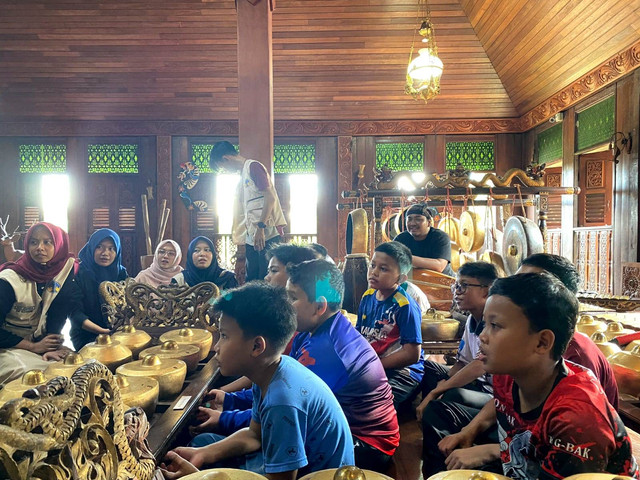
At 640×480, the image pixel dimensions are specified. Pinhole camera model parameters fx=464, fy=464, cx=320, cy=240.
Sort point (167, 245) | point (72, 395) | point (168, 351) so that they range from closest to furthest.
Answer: point (72, 395) < point (168, 351) < point (167, 245)

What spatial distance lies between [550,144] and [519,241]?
378 centimetres

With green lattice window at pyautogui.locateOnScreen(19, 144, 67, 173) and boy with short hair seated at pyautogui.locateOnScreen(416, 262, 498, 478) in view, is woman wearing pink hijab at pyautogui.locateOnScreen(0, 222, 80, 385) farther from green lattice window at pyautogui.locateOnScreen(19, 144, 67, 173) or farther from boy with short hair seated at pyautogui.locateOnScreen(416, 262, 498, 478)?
green lattice window at pyautogui.locateOnScreen(19, 144, 67, 173)

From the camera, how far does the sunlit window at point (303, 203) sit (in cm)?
815

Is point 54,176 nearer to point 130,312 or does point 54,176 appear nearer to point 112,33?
point 112,33

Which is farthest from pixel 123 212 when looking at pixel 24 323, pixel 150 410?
pixel 150 410

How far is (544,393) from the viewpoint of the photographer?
1.22 m

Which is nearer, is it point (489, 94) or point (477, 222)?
point (477, 222)

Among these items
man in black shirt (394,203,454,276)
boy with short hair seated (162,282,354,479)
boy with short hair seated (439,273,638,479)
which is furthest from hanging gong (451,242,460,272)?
boy with short hair seated (162,282,354,479)

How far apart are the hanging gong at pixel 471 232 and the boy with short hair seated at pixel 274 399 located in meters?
4.29

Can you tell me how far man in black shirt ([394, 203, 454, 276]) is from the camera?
415cm

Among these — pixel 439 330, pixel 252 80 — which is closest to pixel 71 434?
pixel 439 330

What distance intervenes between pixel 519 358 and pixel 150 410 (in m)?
1.11

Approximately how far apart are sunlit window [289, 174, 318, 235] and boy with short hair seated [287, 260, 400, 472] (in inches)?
250

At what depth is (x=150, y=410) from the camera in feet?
4.80
